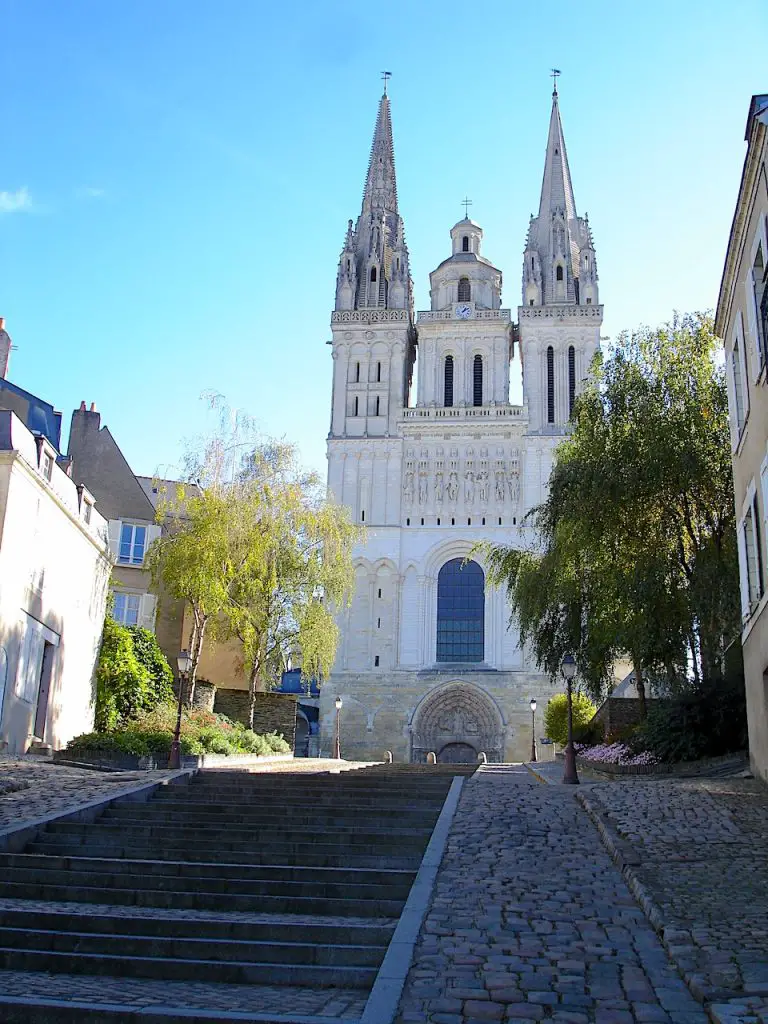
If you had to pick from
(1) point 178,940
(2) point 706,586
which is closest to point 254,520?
(2) point 706,586

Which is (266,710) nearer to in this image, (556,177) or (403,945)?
(403,945)

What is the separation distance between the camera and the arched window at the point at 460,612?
45281mm

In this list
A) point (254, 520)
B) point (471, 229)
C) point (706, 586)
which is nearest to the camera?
point (706, 586)

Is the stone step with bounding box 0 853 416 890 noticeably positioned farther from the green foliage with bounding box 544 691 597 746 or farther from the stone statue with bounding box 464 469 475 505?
the stone statue with bounding box 464 469 475 505

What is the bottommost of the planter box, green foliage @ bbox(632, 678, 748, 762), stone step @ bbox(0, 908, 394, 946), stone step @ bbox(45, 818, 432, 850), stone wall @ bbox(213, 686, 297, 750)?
stone step @ bbox(0, 908, 394, 946)

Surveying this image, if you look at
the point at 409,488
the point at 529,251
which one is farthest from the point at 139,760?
the point at 529,251

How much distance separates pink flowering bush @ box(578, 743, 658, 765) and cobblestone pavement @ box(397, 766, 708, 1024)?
24.6ft

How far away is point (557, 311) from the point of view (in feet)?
161

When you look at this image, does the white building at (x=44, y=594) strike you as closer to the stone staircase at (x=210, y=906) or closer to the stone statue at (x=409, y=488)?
the stone staircase at (x=210, y=906)

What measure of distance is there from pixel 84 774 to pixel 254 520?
12.1m

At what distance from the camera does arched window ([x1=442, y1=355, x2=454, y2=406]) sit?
49156 mm

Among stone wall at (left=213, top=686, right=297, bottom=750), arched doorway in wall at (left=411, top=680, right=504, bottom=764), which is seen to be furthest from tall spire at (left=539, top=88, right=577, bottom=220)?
stone wall at (left=213, top=686, right=297, bottom=750)

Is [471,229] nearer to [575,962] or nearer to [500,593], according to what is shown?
[500,593]

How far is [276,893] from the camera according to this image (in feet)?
27.7
